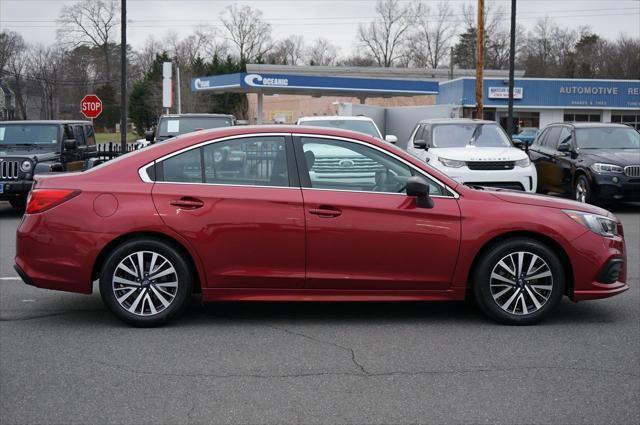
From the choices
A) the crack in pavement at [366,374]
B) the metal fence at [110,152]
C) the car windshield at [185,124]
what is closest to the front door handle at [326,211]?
the crack in pavement at [366,374]

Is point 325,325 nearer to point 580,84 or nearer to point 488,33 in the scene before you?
point 580,84

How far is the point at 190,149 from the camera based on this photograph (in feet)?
20.2

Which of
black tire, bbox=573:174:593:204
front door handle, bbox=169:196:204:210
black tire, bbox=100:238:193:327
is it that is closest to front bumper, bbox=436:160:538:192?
black tire, bbox=573:174:593:204

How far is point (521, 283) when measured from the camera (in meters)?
6.16

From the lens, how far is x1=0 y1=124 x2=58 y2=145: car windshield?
15328 millimetres

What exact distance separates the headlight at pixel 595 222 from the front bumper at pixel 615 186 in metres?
8.78

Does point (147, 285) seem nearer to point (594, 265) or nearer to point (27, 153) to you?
point (594, 265)

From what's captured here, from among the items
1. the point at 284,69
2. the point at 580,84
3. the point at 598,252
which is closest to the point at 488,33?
the point at 284,69

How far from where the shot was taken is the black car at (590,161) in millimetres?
→ 14648

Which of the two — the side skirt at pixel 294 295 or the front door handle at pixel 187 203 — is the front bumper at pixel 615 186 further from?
the front door handle at pixel 187 203

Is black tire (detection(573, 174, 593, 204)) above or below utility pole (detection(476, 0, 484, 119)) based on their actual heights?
below

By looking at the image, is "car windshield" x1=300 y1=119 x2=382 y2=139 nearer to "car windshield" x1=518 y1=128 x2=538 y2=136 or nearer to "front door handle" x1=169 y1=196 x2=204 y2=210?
"front door handle" x1=169 y1=196 x2=204 y2=210

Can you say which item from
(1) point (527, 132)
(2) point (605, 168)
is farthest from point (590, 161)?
(1) point (527, 132)

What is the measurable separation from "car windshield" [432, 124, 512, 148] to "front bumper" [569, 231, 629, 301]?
359 inches
